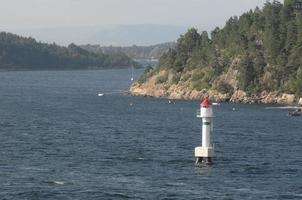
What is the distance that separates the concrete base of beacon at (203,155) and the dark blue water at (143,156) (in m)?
0.76

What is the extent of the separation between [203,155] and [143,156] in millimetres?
9720

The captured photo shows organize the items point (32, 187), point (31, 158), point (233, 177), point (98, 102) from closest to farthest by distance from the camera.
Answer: point (32, 187) < point (233, 177) < point (31, 158) < point (98, 102)

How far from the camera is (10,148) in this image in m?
93.9

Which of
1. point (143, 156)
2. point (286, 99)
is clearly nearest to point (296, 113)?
point (286, 99)

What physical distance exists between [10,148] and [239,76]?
110 meters

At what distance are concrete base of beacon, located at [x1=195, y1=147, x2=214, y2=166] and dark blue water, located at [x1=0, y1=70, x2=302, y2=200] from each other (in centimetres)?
76

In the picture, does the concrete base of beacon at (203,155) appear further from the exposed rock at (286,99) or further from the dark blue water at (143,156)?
the exposed rock at (286,99)

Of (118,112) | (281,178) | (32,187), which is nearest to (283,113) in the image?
(118,112)

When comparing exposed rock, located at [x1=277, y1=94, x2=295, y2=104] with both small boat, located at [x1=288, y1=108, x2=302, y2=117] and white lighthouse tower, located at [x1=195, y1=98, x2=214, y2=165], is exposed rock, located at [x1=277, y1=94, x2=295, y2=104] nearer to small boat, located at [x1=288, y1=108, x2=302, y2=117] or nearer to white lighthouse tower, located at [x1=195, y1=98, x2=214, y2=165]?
small boat, located at [x1=288, y1=108, x2=302, y2=117]

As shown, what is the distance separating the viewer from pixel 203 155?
80062 mm

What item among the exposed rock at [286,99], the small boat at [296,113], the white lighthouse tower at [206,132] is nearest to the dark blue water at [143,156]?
the white lighthouse tower at [206,132]

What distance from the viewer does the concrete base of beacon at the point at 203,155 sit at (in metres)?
79.8

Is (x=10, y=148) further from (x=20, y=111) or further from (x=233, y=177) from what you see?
(x=20, y=111)

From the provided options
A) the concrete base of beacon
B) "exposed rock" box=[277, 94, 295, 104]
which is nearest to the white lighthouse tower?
the concrete base of beacon
